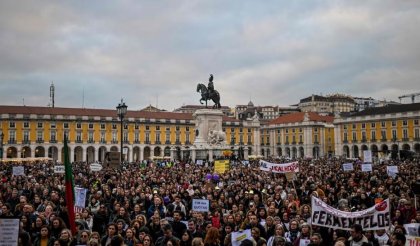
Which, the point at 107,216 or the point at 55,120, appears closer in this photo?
the point at 107,216

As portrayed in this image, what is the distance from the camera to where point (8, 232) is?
278 inches

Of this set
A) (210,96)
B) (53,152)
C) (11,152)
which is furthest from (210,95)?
(11,152)

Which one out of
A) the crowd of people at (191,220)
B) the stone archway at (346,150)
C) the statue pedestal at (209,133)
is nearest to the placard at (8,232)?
the crowd of people at (191,220)

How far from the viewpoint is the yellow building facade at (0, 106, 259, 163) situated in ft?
269

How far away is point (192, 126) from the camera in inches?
3802

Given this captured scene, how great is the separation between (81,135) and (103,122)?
15.6ft

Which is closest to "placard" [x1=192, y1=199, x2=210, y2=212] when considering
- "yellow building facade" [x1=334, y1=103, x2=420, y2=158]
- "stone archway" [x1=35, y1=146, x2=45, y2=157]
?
"yellow building facade" [x1=334, y1=103, x2=420, y2=158]

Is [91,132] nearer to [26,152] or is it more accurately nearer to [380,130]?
[26,152]

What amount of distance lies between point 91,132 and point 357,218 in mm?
83082

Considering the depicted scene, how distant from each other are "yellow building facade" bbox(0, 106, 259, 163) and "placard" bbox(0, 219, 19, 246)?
70374 mm

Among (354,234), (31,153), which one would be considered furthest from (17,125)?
(354,234)

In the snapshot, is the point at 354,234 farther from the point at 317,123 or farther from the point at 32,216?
the point at 317,123

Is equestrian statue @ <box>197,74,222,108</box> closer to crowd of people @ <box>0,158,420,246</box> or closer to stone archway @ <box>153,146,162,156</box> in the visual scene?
crowd of people @ <box>0,158,420,246</box>

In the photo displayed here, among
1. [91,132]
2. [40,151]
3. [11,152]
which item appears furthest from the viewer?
[91,132]
